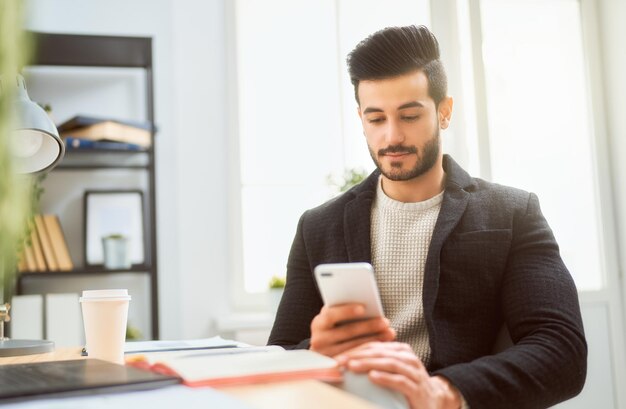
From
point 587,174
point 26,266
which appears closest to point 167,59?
point 26,266

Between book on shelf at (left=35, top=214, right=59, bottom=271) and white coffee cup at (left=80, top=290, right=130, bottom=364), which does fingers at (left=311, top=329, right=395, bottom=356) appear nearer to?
white coffee cup at (left=80, top=290, right=130, bottom=364)

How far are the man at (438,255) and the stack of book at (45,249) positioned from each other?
135 centimetres

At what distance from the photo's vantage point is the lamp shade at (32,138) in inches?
56.1

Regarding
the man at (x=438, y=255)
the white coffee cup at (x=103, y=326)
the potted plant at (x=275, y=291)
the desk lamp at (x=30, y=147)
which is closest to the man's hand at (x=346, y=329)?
the man at (x=438, y=255)


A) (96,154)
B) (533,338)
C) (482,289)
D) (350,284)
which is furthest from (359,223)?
(96,154)

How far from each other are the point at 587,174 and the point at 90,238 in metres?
2.20

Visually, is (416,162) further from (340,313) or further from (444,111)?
(340,313)

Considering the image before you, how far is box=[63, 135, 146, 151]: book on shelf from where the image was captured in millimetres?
2547

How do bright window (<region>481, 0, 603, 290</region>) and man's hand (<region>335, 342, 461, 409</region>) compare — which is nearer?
man's hand (<region>335, 342, 461, 409</region>)

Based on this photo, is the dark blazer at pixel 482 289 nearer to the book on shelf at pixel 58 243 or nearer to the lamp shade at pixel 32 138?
the lamp shade at pixel 32 138

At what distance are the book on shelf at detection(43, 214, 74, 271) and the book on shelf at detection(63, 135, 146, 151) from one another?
0.27m

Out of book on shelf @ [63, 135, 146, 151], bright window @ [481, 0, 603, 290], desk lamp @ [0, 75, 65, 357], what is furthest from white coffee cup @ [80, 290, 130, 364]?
bright window @ [481, 0, 603, 290]

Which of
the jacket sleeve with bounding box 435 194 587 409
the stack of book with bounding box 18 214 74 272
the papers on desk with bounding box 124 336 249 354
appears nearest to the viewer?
the jacket sleeve with bounding box 435 194 587 409

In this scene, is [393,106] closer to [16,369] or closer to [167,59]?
[16,369]
